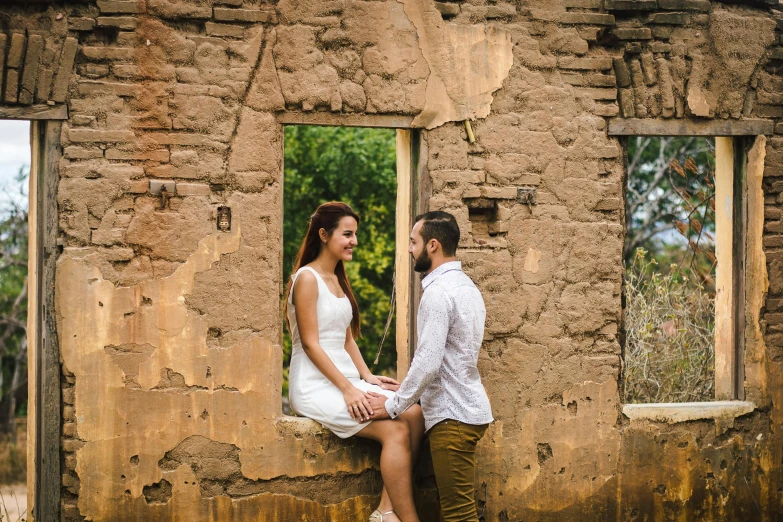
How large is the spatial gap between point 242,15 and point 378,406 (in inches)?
81.4

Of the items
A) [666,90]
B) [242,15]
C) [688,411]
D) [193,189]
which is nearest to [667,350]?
[688,411]

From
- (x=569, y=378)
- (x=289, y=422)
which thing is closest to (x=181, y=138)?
(x=289, y=422)

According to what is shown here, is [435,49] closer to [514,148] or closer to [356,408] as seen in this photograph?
[514,148]

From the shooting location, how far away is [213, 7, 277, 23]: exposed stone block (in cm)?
438

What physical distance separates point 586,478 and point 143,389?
2.41 m

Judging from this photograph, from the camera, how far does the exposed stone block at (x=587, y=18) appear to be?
15.6 ft

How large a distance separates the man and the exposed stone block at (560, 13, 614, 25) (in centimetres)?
152

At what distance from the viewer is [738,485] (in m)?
5.00

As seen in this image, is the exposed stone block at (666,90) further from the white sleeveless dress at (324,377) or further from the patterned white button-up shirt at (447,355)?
the white sleeveless dress at (324,377)

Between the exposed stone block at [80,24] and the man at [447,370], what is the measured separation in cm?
189

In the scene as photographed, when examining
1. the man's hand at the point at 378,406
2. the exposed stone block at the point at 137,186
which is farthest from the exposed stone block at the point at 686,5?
the exposed stone block at the point at 137,186

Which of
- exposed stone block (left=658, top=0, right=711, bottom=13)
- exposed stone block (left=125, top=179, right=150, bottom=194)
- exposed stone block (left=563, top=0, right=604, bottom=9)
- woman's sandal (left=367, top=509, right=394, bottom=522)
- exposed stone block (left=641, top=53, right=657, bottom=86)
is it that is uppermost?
exposed stone block (left=658, top=0, right=711, bottom=13)

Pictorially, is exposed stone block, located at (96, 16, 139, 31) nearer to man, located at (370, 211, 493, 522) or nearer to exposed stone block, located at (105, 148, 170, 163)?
exposed stone block, located at (105, 148, 170, 163)

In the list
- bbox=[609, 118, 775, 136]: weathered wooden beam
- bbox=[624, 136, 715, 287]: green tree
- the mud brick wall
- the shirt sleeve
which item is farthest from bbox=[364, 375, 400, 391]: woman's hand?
bbox=[624, 136, 715, 287]: green tree
